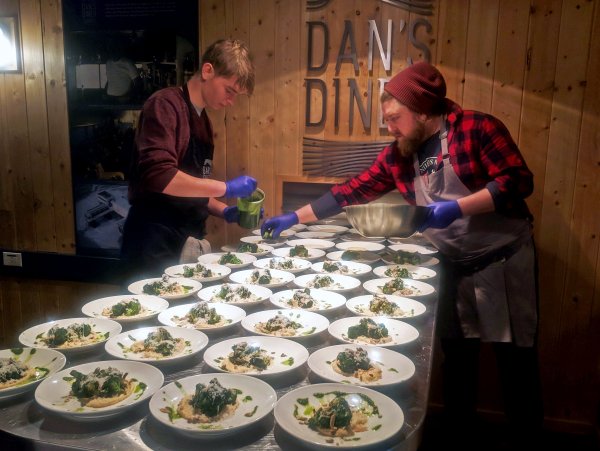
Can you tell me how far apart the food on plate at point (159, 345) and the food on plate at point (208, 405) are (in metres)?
0.27

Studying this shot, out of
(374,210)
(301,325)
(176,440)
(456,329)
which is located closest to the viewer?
(176,440)

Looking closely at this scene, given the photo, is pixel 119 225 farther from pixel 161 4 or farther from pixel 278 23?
pixel 278 23

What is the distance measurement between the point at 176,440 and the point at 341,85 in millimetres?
2802

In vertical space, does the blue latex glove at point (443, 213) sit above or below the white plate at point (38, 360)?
above

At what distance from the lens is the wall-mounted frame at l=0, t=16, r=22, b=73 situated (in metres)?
3.93

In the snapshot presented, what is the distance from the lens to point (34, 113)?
4020mm

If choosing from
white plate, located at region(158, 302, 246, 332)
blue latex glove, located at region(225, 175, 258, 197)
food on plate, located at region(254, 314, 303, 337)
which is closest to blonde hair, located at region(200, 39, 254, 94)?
blue latex glove, located at region(225, 175, 258, 197)

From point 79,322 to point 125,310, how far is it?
0.17m

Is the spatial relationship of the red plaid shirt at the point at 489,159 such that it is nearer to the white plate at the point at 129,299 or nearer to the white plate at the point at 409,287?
the white plate at the point at 409,287

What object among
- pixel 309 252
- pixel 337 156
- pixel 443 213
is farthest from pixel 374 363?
pixel 337 156

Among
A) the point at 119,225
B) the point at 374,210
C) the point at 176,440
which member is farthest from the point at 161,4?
the point at 176,440

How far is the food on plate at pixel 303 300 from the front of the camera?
6.15 ft

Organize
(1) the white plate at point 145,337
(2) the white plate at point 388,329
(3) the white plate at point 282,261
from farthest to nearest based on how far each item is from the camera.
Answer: (3) the white plate at point 282,261 → (2) the white plate at point 388,329 → (1) the white plate at point 145,337

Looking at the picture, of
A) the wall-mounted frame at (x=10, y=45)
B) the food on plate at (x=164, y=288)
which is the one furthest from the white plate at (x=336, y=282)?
the wall-mounted frame at (x=10, y=45)
